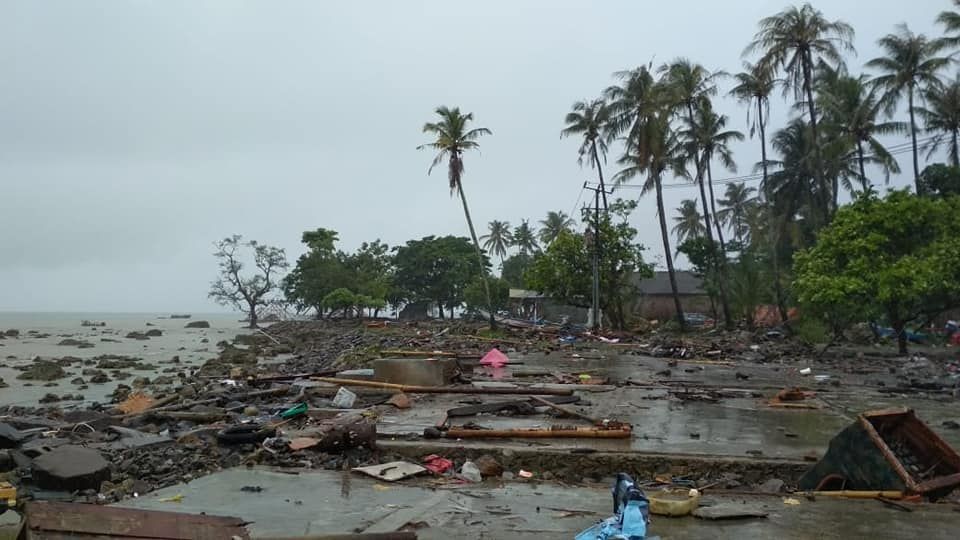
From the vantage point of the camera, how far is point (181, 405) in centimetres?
1109

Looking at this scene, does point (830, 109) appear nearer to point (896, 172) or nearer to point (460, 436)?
point (896, 172)

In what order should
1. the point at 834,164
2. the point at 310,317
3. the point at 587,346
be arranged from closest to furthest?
the point at 587,346
the point at 834,164
the point at 310,317

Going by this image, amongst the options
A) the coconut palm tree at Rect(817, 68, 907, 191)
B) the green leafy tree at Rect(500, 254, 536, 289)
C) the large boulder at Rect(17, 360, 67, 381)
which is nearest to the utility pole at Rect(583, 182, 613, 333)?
the coconut palm tree at Rect(817, 68, 907, 191)

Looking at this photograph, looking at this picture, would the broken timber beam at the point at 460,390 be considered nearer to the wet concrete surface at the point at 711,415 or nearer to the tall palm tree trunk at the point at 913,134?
the wet concrete surface at the point at 711,415

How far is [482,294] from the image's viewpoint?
51.3m

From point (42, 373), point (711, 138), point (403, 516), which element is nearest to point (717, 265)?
point (711, 138)

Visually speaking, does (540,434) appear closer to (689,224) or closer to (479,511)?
(479,511)

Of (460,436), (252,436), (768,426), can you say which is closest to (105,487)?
(252,436)

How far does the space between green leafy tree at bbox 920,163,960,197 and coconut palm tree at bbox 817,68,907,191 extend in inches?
67.7

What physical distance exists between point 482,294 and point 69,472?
4561 centimetres

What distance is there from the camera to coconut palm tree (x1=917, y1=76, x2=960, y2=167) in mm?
29469

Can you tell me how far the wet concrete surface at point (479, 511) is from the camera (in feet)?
15.4

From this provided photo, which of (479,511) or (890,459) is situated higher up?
(890,459)

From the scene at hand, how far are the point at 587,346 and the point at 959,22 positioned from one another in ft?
65.6
